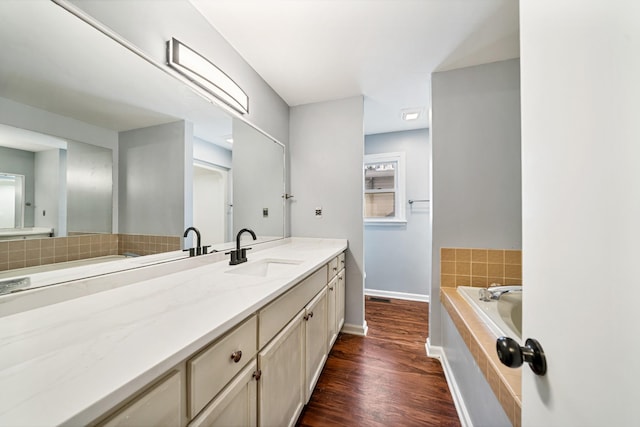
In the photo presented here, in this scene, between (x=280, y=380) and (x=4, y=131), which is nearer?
(x=4, y=131)

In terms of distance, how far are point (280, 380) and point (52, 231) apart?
3.60 feet

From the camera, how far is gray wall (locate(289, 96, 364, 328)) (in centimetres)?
229

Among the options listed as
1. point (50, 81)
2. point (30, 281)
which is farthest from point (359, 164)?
point (30, 281)

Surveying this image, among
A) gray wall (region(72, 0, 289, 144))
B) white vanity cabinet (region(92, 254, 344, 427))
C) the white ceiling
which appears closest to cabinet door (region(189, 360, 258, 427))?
white vanity cabinet (region(92, 254, 344, 427))

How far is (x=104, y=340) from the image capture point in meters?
0.57

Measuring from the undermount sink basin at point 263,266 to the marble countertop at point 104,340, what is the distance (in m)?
0.38

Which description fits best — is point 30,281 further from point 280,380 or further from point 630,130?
point 630,130

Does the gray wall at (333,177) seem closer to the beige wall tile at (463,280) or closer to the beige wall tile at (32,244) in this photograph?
the beige wall tile at (463,280)

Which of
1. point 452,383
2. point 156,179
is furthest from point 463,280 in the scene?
point 156,179

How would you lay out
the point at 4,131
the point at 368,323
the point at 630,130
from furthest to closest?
the point at 368,323 → the point at 4,131 → the point at 630,130

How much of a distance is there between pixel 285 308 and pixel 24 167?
1095 millimetres

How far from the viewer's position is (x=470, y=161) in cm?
187

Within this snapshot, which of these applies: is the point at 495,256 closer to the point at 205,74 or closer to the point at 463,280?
the point at 463,280

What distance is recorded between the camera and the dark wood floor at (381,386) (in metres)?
1.30
